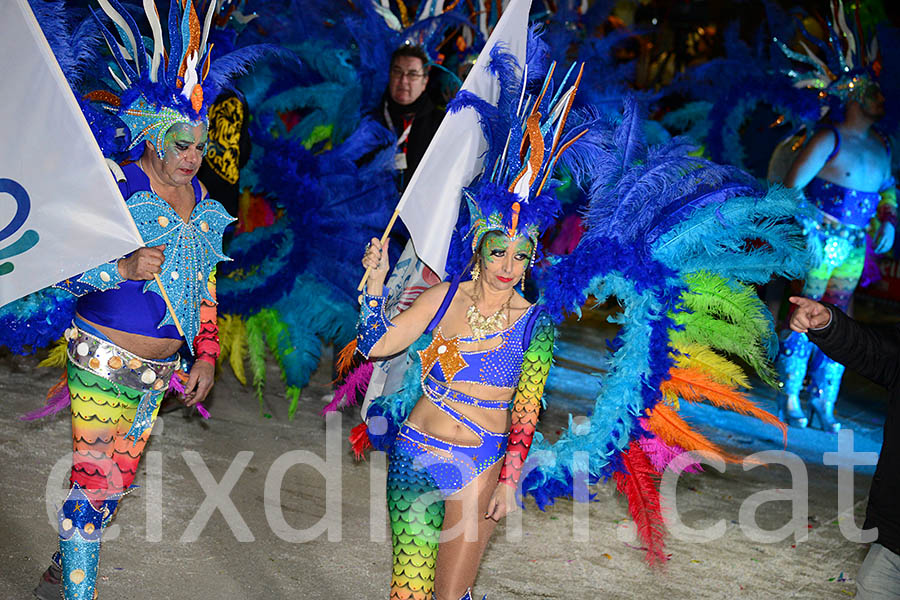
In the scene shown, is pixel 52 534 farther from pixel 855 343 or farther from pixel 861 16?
pixel 861 16

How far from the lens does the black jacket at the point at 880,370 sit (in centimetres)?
262

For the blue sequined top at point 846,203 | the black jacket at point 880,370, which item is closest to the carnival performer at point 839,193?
the blue sequined top at point 846,203

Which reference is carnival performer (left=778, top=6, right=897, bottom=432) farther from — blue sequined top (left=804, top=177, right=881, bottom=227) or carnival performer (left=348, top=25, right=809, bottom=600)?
carnival performer (left=348, top=25, right=809, bottom=600)


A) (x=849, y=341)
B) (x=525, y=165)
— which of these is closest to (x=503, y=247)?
(x=525, y=165)

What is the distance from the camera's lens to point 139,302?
307 centimetres

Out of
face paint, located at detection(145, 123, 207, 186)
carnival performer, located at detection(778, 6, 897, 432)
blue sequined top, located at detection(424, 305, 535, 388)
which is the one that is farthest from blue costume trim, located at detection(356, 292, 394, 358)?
carnival performer, located at detection(778, 6, 897, 432)

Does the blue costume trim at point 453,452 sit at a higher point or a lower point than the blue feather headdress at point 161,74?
lower

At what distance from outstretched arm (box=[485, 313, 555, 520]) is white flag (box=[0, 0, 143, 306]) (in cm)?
125

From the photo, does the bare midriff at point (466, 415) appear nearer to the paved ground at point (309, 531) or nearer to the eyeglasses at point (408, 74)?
the paved ground at point (309, 531)

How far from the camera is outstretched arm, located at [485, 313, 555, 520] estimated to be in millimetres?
2863

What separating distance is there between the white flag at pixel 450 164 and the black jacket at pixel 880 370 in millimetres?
1313

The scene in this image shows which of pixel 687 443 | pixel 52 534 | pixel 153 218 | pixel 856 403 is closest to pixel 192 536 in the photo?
pixel 52 534

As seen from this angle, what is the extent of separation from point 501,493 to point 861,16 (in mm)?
5566

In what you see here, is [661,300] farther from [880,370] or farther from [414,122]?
[414,122]
